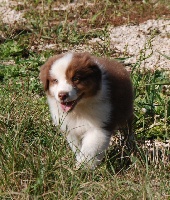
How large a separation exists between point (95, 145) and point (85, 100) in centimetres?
45

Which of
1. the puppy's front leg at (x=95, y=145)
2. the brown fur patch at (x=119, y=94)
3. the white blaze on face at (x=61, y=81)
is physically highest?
the white blaze on face at (x=61, y=81)

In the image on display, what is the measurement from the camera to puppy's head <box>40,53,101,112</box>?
20.4ft

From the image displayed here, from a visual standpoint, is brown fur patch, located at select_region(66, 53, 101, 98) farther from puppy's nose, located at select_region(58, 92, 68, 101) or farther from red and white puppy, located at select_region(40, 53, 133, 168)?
puppy's nose, located at select_region(58, 92, 68, 101)

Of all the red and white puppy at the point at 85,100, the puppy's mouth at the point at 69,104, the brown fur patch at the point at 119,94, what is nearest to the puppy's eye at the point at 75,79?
the red and white puppy at the point at 85,100

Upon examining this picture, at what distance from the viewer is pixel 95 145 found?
21.3 feet

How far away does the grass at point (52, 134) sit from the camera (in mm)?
5445

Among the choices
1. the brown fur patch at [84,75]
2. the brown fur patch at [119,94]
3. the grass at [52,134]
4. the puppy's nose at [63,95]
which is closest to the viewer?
the grass at [52,134]

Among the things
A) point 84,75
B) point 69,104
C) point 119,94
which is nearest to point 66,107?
A: point 69,104

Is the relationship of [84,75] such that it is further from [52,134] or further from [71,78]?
[52,134]

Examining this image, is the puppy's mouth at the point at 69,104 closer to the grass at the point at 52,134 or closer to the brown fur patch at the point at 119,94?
the grass at the point at 52,134

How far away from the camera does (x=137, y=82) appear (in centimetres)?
823

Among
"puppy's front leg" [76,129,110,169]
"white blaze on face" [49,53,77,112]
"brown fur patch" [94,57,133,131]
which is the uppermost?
"white blaze on face" [49,53,77,112]

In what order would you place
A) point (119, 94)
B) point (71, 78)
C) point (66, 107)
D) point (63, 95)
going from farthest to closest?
1. point (119, 94)
2. point (66, 107)
3. point (71, 78)
4. point (63, 95)

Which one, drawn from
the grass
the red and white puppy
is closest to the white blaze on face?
the red and white puppy
